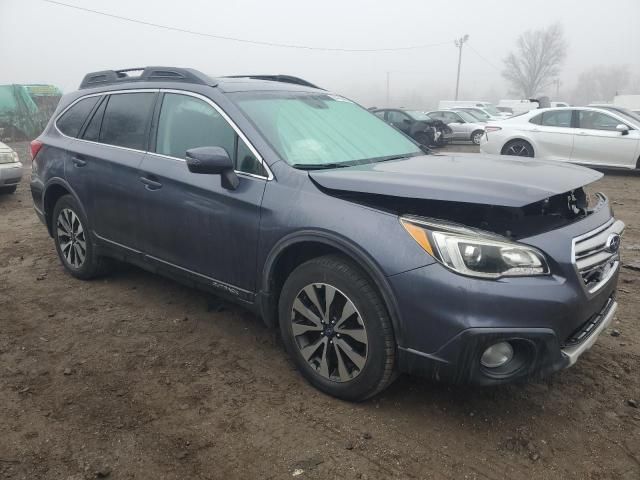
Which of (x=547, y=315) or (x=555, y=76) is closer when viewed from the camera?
(x=547, y=315)

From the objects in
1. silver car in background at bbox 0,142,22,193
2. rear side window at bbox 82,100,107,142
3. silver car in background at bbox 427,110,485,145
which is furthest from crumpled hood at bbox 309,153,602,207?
silver car in background at bbox 427,110,485,145

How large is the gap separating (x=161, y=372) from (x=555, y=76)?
310 feet

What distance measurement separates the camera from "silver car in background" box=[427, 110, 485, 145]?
729 inches

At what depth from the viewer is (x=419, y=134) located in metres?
16.4

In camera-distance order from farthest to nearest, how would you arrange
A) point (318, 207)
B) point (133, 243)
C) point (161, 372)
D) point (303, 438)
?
point (133, 243)
point (161, 372)
point (318, 207)
point (303, 438)

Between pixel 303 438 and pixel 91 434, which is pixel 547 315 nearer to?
pixel 303 438

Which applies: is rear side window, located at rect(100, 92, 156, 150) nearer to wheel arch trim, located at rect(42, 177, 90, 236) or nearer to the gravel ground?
wheel arch trim, located at rect(42, 177, 90, 236)

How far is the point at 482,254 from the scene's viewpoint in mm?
2287

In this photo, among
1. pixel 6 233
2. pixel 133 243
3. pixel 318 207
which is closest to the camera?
pixel 318 207

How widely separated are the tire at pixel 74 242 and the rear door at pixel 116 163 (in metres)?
0.24

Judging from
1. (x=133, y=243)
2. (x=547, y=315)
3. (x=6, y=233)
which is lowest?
(x=6, y=233)

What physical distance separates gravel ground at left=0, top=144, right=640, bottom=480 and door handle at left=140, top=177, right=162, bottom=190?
101cm

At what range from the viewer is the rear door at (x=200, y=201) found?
3035 mm

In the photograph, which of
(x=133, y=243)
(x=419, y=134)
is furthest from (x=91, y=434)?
(x=419, y=134)
